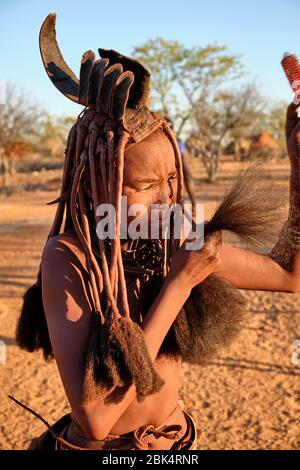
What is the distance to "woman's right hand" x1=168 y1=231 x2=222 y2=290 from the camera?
1264 millimetres

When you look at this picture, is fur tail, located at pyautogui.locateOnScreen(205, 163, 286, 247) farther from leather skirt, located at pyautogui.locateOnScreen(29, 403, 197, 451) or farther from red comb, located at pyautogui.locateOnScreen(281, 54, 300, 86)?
leather skirt, located at pyautogui.locateOnScreen(29, 403, 197, 451)

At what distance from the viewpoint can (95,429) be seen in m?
1.18

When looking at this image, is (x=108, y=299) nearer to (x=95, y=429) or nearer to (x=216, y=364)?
(x=95, y=429)

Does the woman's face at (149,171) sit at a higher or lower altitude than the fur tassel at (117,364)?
higher

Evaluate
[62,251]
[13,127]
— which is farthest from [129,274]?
[13,127]

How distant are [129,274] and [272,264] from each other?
46 centimetres

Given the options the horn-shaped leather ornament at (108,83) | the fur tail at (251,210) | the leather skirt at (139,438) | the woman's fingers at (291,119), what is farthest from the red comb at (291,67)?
the leather skirt at (139,438)

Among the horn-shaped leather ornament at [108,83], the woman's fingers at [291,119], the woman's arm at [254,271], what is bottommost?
the woman's arm at [254,271]

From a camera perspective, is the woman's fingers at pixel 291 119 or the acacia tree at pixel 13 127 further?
the acacia tree at pixel 13 127

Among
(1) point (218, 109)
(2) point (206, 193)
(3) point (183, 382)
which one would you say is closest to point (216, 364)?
(3) point (183, 382)

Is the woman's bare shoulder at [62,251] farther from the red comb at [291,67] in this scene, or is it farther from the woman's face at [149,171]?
the red comb at [291,67]

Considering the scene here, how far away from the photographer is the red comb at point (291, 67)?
53.5 inches

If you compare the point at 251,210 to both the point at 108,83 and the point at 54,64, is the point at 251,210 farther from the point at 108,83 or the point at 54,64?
the point at 54,64

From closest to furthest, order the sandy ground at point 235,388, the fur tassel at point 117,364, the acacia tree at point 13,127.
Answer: the fur tassel at point 117,364 < the sandy ground at point 235,388 < the acacia tree at point 13,127
